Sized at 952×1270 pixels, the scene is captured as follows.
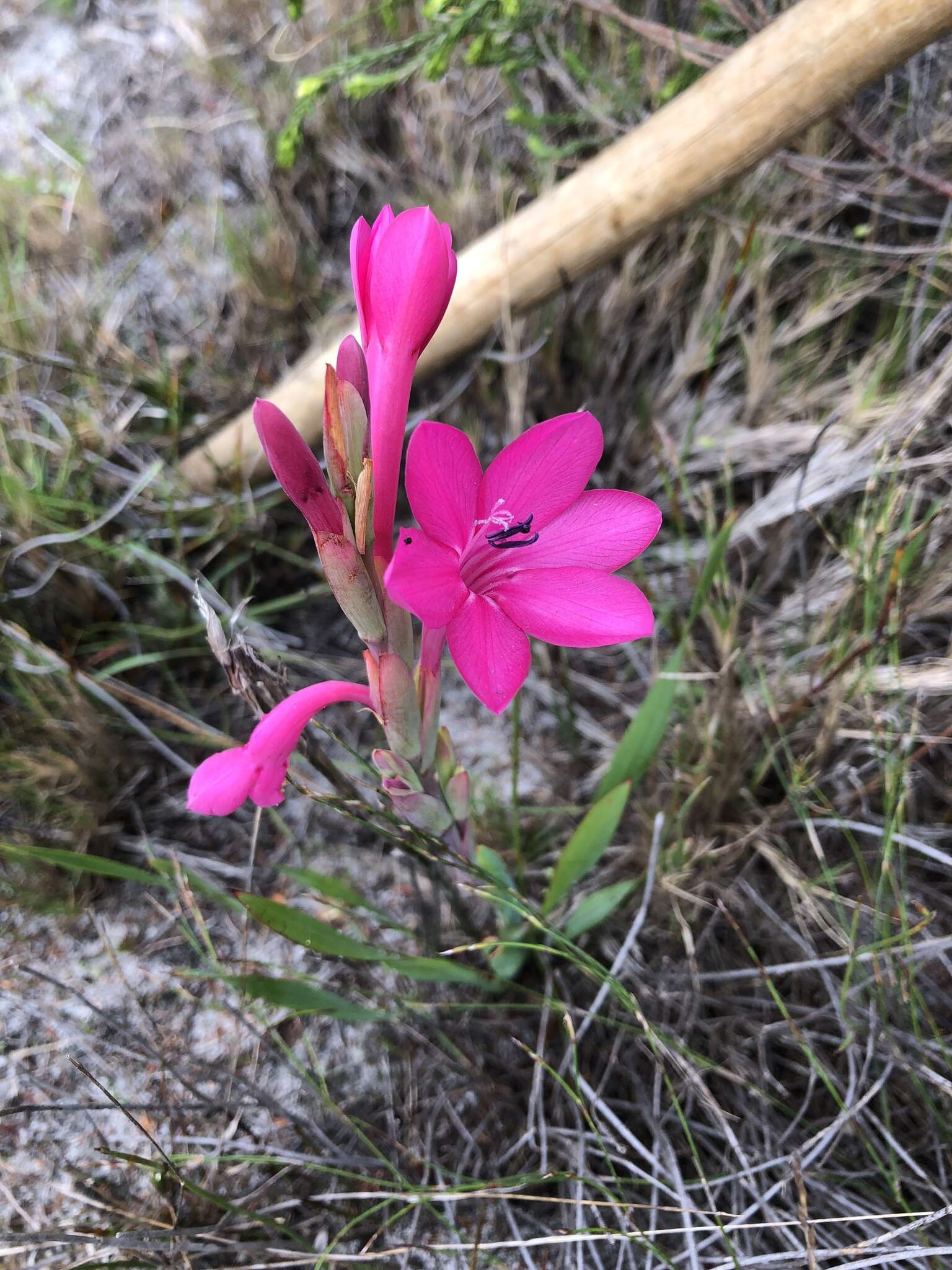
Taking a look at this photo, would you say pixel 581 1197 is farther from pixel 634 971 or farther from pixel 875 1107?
pixel 875 1107

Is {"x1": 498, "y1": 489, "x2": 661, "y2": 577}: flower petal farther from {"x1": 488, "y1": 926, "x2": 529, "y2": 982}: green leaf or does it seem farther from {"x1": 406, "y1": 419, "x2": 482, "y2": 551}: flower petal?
{"x1": 488, "y1": 926, "x2": 529, "y2": 982}: green leaf

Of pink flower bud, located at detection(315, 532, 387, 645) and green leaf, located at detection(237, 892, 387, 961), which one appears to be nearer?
pink flower bud, located at detection(315, 532, 387, 645)

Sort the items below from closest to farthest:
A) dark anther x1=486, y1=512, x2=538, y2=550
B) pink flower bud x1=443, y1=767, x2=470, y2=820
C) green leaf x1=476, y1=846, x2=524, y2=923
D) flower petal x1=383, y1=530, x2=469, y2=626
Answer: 1. flower petal x1=383, y1=530, x2=469, y2=626
2. dark anther x1=486, y1=512, x2=538, y2=550
3. pink flower bud x1=443, y1=767, x2=470, y2=820
4. green leaf x1=476, y1=846, x2=524, y2=923

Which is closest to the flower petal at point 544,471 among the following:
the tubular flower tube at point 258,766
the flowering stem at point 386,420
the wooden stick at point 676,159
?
the flowering stem at point 386,420

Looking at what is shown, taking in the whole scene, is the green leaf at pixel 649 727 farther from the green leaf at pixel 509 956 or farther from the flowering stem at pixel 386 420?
the flowering stem at pixel 386 420

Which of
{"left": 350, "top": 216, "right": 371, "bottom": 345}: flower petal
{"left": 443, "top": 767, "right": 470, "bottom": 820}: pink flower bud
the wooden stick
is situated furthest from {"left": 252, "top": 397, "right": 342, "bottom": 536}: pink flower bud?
the wooden stick
